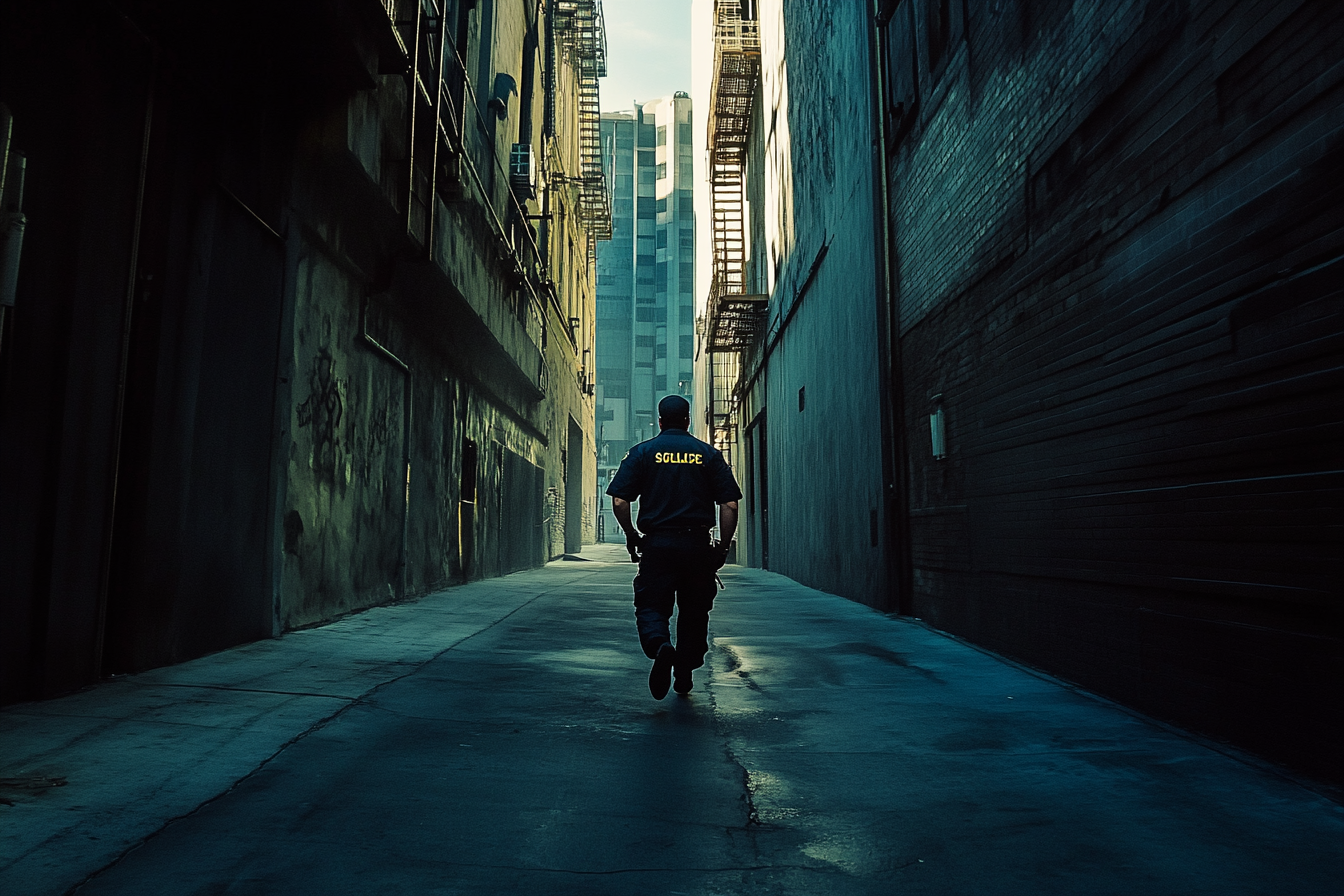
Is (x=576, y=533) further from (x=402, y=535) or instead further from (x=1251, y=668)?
(x=1251, y=668)

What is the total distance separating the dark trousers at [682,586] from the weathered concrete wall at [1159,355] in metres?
2.16

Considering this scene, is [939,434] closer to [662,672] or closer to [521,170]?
[662,672]

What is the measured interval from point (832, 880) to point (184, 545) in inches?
185

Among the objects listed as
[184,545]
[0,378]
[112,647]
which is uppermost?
[0,378]

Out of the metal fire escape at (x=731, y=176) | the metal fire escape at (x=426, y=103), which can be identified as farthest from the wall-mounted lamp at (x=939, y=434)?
the metal fire escape at (x=731, y=176)

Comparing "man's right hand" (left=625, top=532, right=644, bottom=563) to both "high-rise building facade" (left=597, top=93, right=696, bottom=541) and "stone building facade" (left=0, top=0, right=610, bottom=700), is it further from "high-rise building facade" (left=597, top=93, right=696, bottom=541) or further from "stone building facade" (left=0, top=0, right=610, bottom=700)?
"high-rise building facade" (left=597, top=93, right=696, bottom=541)

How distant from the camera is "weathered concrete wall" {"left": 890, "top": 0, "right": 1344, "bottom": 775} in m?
3.55

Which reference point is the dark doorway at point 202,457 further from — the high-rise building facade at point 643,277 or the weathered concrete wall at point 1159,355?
the high-rise building facade at point 643,277

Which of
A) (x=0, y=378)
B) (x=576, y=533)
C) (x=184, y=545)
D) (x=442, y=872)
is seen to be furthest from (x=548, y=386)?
(x=442, y=872)

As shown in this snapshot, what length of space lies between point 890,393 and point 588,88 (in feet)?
72.2

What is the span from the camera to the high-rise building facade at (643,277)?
5609 centimetres

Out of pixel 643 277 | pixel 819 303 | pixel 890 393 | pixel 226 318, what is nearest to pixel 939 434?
pixel 890 393

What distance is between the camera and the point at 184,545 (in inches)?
225

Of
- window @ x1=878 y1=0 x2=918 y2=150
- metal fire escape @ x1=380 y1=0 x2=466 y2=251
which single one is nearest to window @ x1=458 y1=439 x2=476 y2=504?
metal fire escape @ x1=380 y1=0 x2=466 y2=251
